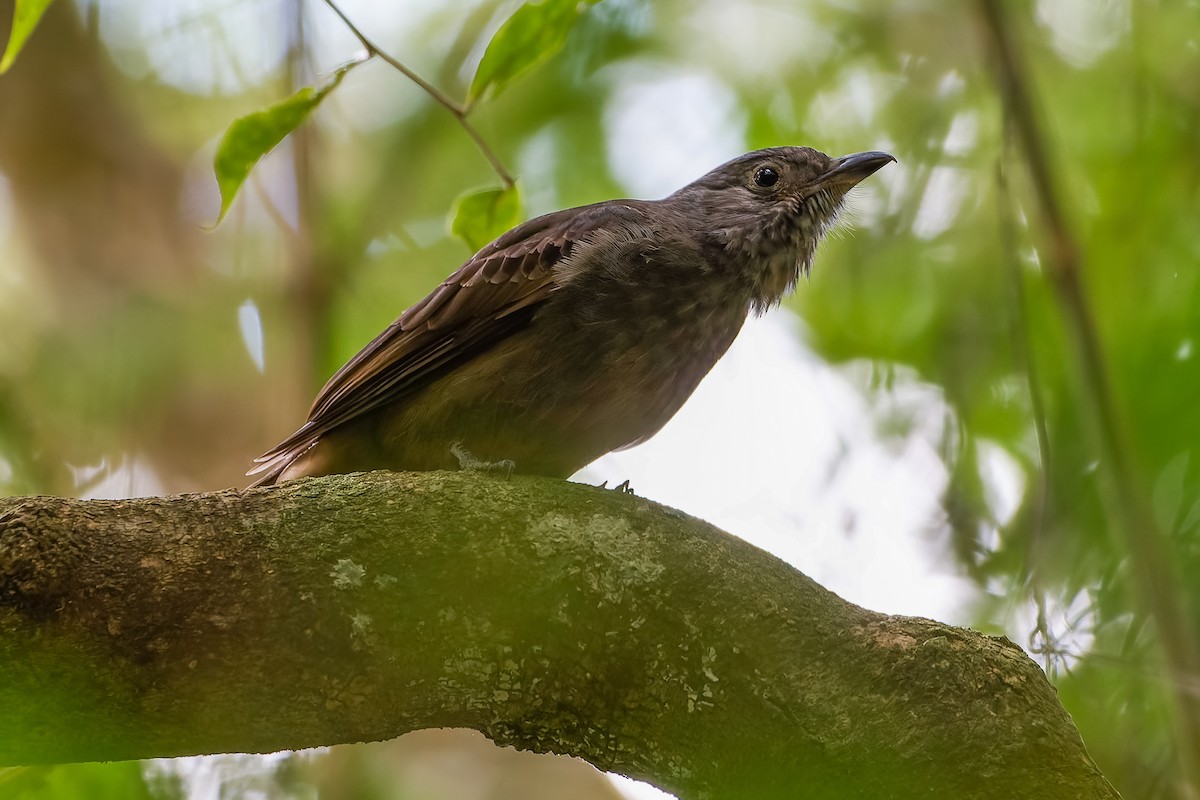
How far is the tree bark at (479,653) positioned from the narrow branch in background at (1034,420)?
0.58 m

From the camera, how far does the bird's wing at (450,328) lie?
12.5ft

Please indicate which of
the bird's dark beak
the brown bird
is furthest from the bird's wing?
the bird's dark beak

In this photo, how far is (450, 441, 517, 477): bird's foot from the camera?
339 cm

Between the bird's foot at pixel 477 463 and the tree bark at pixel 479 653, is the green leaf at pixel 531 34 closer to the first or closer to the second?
the tree bark at pixel 479 653

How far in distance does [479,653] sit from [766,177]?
2.71 meters

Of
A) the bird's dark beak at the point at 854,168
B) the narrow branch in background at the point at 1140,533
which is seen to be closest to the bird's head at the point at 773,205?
the bird's dark beak at the point at 854,168

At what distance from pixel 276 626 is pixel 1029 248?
138 inches

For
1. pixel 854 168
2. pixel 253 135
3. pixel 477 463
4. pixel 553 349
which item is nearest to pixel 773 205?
pixel 854 168

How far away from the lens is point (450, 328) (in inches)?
153

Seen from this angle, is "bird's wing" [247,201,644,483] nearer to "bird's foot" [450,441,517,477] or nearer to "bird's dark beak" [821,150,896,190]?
"bird's foot" [450,441,517,477]

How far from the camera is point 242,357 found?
5.93m

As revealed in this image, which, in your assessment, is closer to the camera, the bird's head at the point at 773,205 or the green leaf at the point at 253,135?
the green leaf at the point at 253,135

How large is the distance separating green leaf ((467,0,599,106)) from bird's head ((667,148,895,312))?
1.45 metres

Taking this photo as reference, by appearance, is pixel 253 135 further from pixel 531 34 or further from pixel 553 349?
pixel 553 349
